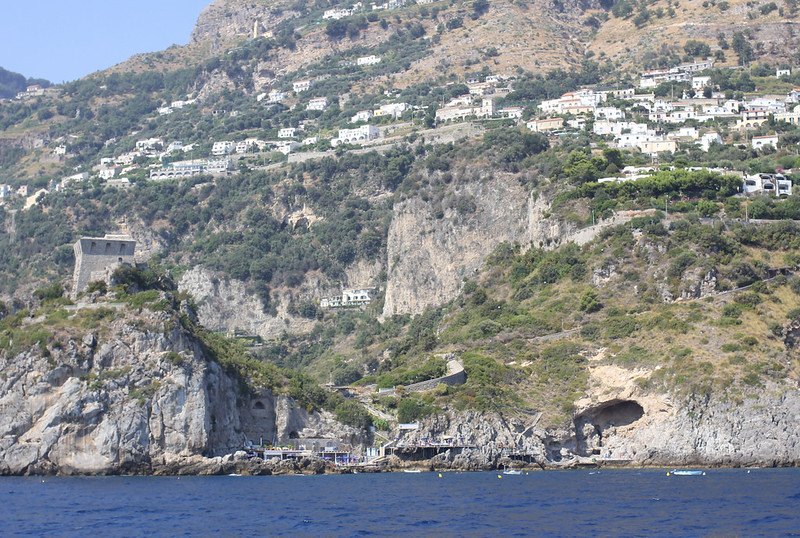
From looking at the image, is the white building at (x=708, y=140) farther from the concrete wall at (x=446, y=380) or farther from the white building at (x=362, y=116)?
the white building at (x=362, y=116)

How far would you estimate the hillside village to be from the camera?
10994 cm

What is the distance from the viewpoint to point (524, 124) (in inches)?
4621

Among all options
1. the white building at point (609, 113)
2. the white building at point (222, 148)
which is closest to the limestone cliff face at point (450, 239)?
the white building at point (609, 113)

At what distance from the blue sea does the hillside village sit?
123 feet

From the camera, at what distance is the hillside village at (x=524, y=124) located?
109938 millimetres

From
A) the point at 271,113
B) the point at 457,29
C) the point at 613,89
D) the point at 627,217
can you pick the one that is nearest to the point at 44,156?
the point at 271,113

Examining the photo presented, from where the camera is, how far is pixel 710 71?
130500mm

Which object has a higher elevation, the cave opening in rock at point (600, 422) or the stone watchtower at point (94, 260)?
the stone watchtower at point (94, 260)

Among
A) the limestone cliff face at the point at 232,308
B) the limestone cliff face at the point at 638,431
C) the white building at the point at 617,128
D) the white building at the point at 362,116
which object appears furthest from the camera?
the white building at the point at 362,116

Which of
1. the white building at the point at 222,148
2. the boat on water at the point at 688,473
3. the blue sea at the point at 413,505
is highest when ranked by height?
the white building at the point at 222,148

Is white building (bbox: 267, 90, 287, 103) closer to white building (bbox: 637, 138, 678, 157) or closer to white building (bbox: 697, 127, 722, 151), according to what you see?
white building (bbox: 637, 138, 678, 157)

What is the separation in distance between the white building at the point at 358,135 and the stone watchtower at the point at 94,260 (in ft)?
197

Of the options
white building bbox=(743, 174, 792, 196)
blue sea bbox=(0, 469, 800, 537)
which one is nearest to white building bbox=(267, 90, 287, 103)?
white building bbox=(743, 174, 792, 196)

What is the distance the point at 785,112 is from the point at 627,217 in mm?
34931
